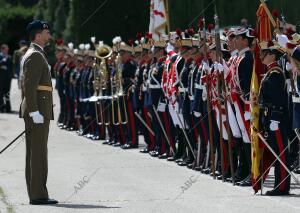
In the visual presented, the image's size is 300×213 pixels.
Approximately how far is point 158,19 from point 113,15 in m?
10.3

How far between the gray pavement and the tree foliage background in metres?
2.76

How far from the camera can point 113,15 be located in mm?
31078

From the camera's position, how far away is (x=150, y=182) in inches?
579

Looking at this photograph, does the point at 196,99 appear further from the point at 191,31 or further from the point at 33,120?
the point at 33,120

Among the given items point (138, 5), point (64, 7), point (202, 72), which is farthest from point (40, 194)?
point (64, 7)

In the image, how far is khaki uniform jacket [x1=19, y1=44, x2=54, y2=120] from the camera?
41.2 feet

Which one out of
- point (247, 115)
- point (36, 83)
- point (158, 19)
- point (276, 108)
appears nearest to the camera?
point (36, 83)

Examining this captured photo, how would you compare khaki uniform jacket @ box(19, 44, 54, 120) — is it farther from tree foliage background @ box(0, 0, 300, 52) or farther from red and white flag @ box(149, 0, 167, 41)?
red and white flag @ box(149, 0, 167, 41)

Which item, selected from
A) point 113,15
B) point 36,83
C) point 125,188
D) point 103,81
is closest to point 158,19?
point 103,81

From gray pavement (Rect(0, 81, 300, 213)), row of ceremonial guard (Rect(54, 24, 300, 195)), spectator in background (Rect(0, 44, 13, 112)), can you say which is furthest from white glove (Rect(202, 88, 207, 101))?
spectator in background (Rect(0, 44, 13, 112))

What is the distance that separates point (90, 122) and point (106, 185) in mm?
9737

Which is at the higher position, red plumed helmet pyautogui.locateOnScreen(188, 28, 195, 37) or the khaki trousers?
red plumed helmet pyautogui.locateOnScreen(188, 28, 195, 37)

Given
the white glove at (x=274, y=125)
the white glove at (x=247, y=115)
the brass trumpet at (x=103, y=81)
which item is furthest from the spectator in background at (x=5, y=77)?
the white glove at (x=274, y=125)

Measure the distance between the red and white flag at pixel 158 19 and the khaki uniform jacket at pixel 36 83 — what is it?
8.08 m
